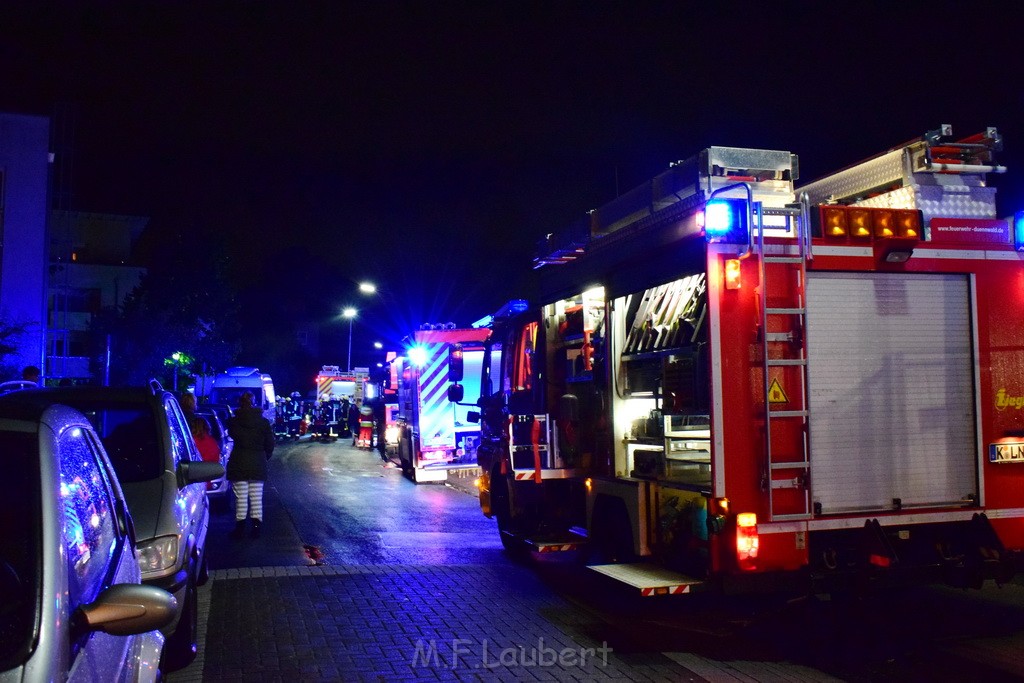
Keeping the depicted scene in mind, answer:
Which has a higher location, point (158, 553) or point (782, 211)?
point (782, 211)

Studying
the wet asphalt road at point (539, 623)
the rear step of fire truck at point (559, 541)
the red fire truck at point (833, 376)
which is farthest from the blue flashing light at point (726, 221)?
the rear step of fire truck at point (559, 541)

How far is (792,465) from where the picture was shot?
635 centimetres

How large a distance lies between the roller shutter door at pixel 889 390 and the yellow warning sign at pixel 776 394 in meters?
0.22

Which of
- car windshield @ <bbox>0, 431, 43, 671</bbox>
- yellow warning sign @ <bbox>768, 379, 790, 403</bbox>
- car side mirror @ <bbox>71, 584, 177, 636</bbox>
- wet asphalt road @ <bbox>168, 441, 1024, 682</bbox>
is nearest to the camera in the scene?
car windshield @ <bbox>0, 431, 43, 671</bbox>

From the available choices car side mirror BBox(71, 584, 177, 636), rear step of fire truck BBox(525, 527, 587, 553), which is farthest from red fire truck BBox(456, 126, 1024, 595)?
car side mirror BBox(71, 584, 177, 636)

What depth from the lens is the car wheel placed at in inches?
239

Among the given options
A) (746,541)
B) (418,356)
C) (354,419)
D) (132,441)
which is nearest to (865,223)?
(746,541)

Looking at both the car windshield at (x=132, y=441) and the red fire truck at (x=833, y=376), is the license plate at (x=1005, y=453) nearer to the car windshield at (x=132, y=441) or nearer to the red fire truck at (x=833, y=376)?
the red fire truck at (x=833, y=376)

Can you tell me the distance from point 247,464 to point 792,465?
758cm

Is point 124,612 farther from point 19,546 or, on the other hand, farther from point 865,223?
point 865,223

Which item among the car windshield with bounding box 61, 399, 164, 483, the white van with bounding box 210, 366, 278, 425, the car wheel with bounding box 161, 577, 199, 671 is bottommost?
the car wheel with bounding box 161, 577, 199, 671

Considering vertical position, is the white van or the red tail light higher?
the white van

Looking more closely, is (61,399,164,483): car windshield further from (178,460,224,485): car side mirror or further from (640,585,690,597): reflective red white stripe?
(640,585,690,597): reflective red white stripe

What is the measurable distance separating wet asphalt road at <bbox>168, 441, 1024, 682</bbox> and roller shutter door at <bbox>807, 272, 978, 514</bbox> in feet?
3.58
